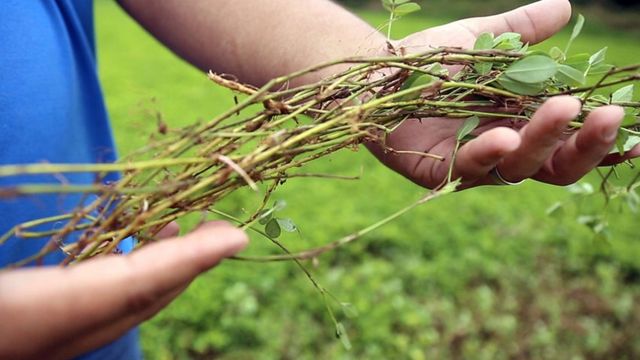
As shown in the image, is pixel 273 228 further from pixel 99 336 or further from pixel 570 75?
A: pixel 570 75

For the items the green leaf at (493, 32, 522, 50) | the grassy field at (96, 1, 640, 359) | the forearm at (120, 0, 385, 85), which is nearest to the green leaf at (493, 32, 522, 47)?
the green leaf at (493, 32, 522, 50)

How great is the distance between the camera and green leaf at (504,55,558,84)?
73 cm

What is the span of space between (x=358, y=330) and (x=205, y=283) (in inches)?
24.0

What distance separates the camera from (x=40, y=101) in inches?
35.3

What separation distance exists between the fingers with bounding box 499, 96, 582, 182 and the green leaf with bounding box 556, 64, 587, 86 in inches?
2.1

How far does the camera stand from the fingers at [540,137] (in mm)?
689

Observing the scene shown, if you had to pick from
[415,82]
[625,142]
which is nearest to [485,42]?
[415,82]

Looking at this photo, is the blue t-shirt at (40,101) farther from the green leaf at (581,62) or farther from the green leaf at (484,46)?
the green leaf at (581,62)

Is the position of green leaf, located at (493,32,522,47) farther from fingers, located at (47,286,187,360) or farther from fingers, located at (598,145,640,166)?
fingers, located at (47,286,187,360)

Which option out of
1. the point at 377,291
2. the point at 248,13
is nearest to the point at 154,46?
the point at 377,291

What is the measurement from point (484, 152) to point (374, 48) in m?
0.32

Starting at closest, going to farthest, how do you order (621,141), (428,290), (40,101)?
(621,141), (40,101), (428,290)

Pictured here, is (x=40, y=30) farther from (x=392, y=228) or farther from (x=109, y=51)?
(x=109, y=51)

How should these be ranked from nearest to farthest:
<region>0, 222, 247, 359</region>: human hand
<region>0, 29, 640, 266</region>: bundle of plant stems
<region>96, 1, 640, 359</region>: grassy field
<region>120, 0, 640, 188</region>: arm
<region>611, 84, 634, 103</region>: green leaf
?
<region>0, 222, 247, 359</region>: human hand → <region>0, 29, 640, 266</region>: bundle of plant stems → <region>120, 0, 640, 188</region>: arm → <region>611, 84, 634, 103</region>: green leaf → <region>96, 1, 640, 359</region>: grassy field
